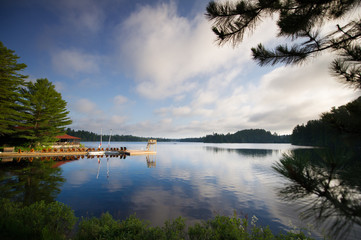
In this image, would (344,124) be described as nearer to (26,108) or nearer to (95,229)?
(95,229)

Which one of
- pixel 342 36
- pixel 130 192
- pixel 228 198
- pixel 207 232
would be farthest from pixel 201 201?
pixel 342 36

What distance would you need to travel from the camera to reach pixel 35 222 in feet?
15.6

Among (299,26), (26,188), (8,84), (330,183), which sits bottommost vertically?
(26,188)

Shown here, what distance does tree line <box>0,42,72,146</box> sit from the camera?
2634cm

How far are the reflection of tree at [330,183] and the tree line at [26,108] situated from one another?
121 ft

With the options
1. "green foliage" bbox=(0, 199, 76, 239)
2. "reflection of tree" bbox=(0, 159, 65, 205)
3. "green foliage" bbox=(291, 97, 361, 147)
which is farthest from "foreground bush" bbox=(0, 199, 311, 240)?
"reflection of tree" bbox=(0, 159, 65, 205)

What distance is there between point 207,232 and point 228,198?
8404 millimetres

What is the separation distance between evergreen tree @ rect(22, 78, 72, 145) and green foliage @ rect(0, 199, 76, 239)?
33.4 metres

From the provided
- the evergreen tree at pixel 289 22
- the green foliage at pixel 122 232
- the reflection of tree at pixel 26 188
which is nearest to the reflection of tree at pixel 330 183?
the evergreen tree at pixel 289 22

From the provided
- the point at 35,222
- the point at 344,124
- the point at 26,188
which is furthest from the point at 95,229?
the point at 26,188

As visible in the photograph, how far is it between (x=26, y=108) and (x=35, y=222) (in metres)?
37.0

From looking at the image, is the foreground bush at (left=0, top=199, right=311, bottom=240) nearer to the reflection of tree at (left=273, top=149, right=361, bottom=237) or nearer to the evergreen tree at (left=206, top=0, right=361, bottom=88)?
the reflection of tree at (left=273, top=149, right=361, bottom=237)

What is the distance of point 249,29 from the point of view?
4176mm

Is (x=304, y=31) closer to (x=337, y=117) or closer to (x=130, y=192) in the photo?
(x=337, y=117)
